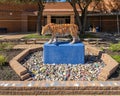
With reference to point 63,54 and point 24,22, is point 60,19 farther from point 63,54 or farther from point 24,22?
point 63,54

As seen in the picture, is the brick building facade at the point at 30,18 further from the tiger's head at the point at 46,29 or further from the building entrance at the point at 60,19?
the tiger's head at the point at 46,29

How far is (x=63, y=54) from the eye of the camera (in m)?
10.1

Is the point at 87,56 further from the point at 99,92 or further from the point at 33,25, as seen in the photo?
the point at 33,25

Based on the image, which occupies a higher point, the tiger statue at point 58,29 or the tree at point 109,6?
the tree at point 109,6

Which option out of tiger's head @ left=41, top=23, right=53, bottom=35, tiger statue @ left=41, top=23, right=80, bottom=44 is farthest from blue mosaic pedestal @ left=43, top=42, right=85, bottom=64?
tiger's head @ left=41, top=23, right=53, bottom=35

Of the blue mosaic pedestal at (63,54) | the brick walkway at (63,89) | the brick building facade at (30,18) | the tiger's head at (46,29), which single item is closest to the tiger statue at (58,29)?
the tiger's head at (46,29)

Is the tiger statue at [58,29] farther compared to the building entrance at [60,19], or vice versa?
the building entrance at [60,19]

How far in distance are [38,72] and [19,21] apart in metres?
35.9

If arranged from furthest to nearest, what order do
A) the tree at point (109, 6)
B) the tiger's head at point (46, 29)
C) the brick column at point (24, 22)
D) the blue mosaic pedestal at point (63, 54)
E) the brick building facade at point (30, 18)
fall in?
the brick column at point (24, 22)
the tree at point (109, 6)
the brick building facade at point (30, 18)
the tiger's head at point (46, 29)
the blue mosaic pedestal at point (63, 54)

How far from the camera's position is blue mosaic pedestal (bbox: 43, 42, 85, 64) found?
9.98m

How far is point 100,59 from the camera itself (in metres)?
10.7

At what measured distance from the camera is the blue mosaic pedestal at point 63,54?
9984 mm

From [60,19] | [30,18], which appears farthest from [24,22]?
[60,19]

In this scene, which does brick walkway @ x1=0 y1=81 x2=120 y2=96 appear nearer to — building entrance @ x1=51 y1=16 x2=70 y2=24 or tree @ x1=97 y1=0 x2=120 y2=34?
tree @ x1=97 y1=0 x2=120 y2=34
